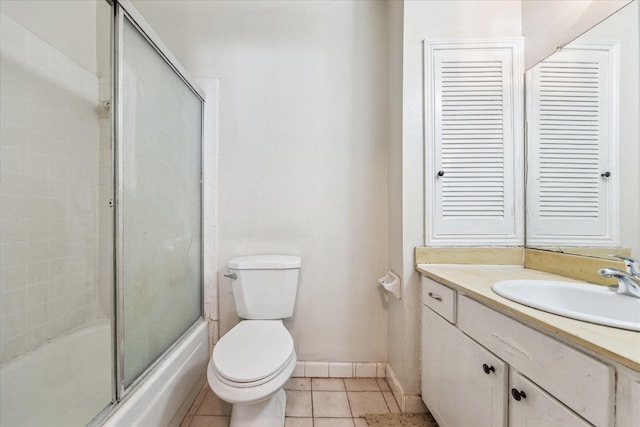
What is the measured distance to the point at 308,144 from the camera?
1702 mm

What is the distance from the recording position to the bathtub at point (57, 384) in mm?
1011

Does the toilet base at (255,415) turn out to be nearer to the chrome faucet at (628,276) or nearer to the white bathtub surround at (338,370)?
the white bathtub surround at (338,370)

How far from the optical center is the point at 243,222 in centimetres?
170

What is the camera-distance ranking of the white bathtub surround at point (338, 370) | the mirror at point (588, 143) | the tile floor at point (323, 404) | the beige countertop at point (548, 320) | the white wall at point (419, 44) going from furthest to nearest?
the white bathtub surround at point (338, 370) < the white wall at point (419, 44) < the tile floor at point (323, 404) < the mirror at point (588, 143) < the beige countertop at point (548, 320)

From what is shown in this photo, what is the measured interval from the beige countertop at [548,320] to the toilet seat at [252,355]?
29.5 inches

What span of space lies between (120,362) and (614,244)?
1.82 metres

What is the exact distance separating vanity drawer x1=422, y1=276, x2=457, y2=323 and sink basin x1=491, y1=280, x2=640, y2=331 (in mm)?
202

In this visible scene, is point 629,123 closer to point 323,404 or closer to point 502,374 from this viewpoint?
point 502,374

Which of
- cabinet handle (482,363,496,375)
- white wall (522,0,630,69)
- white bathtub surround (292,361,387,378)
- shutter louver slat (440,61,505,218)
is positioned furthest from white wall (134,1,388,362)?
cabinet handle (482,363,496,375)

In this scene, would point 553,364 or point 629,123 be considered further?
point 629,123

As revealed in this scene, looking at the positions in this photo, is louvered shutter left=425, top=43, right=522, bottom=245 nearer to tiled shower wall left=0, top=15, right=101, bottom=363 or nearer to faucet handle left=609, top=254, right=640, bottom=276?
faucet handle left=609, top=254, right=640, bottom=276

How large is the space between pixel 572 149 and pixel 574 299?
676mm

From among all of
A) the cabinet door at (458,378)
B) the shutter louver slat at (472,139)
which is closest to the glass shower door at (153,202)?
the cabinet door at (458,378)

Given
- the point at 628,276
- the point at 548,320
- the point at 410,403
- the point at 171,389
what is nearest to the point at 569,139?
the point at 628,276
